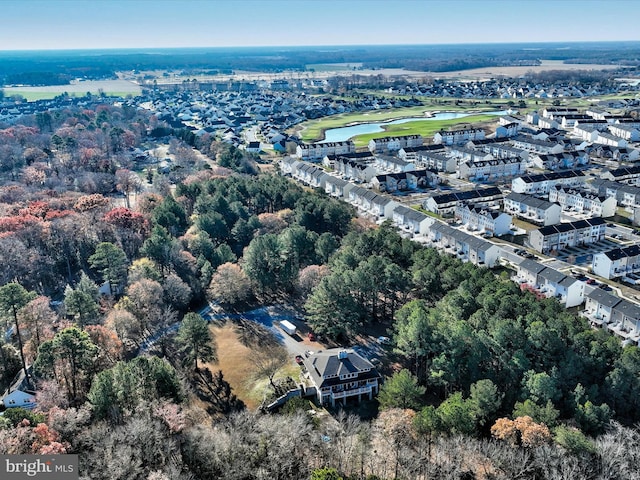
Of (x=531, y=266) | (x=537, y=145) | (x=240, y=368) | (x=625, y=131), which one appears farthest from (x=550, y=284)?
(x=625, y=131)

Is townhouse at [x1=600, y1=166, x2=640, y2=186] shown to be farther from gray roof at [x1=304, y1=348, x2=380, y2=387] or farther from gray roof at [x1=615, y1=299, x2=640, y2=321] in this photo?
gray roof at [x1=304, y1=348, x2=380, y2=387]

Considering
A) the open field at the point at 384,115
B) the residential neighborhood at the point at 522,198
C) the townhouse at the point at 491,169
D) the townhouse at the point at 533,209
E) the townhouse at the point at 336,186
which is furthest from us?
the open field at the point at 384,115

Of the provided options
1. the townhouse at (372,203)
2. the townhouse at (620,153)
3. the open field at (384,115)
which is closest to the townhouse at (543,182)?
the townhouse at (620,153)

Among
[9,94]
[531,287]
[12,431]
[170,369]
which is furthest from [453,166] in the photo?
[9,94]

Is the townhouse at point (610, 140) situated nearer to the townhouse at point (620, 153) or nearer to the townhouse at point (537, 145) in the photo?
the townhouse at point (620, 153)

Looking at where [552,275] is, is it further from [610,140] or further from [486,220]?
[610,140]

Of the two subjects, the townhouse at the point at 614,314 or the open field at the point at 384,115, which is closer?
the townhouse at the point at 614,314
